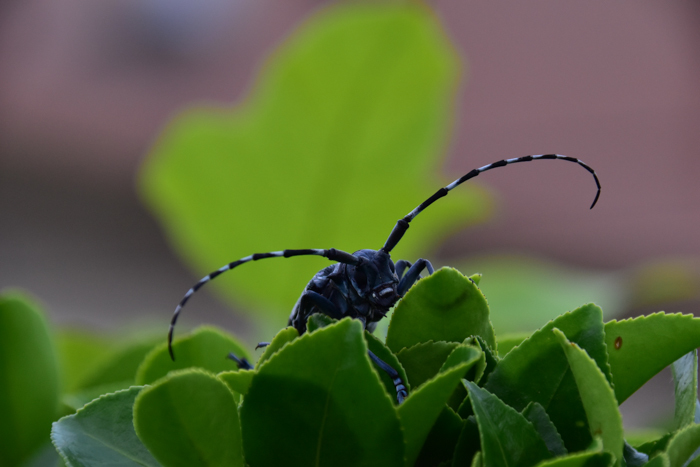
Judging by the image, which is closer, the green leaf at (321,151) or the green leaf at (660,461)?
the green leaf at (660,461)

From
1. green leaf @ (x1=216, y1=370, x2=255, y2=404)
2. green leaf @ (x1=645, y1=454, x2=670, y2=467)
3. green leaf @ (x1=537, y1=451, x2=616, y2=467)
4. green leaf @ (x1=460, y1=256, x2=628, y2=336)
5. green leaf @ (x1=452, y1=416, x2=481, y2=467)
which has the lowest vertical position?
green leaf @ (x1=460, y1=256, x2=628, y2=336)

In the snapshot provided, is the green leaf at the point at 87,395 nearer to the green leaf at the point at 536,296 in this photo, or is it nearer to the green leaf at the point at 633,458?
the green leaf at the point at 633,458

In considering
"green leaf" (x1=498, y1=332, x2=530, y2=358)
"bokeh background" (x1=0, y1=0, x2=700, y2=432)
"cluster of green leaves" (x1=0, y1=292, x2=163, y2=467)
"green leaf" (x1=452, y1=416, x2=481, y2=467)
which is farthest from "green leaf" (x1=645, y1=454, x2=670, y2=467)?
"bokeh background" (x1=0, y1=0, x2=700, y2=432)

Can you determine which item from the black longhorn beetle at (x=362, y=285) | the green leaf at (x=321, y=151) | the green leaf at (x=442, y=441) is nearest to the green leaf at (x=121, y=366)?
the black longhorn beetle at (x=362, y=285)

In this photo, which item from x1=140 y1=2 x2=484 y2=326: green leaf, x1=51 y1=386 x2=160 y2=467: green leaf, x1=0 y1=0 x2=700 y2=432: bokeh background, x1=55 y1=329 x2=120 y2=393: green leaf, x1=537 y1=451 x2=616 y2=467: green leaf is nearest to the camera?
x1=537 y1=451 x2=616 y2=467: green leaf

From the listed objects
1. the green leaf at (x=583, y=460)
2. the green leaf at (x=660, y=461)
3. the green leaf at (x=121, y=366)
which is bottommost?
the green leaf at (x=121, y=366)

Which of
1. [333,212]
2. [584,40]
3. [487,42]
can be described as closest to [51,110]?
[487,42]

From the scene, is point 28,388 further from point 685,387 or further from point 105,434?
point 685,387

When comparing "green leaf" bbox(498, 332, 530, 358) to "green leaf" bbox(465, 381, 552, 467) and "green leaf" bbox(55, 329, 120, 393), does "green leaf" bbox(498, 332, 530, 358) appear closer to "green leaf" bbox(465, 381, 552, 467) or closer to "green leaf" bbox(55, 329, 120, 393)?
"green leaf" bbox(465, 381, 552, 467)
